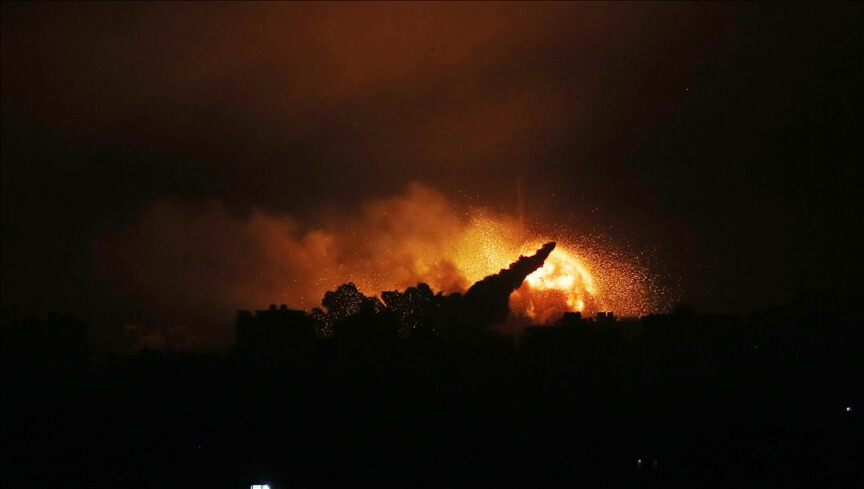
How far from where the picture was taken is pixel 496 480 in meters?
34.4

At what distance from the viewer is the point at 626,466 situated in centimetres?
3531

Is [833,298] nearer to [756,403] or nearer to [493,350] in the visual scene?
[756,403]

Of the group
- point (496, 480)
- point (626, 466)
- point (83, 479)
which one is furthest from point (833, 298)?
point (83, 479)

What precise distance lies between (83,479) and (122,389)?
3248 mm

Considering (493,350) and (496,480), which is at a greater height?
(493,350)

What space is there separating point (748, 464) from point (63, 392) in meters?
21.8

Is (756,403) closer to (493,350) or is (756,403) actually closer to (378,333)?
(493,350)

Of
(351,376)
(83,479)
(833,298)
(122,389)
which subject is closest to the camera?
(83,479)

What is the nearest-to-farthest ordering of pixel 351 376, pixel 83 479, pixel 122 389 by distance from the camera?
pixel 83 479 < pixel 122 389 < pixel 351 376

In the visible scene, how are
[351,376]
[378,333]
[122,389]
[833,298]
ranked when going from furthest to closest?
[833,298]
[378,333]
[351,376]
[122,389]

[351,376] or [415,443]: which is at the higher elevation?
[351,376]

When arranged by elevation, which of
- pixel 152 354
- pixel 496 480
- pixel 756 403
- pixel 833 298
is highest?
pixel 833 298

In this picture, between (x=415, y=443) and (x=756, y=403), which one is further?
(x=756, y=403)

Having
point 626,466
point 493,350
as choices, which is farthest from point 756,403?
point 493,350
